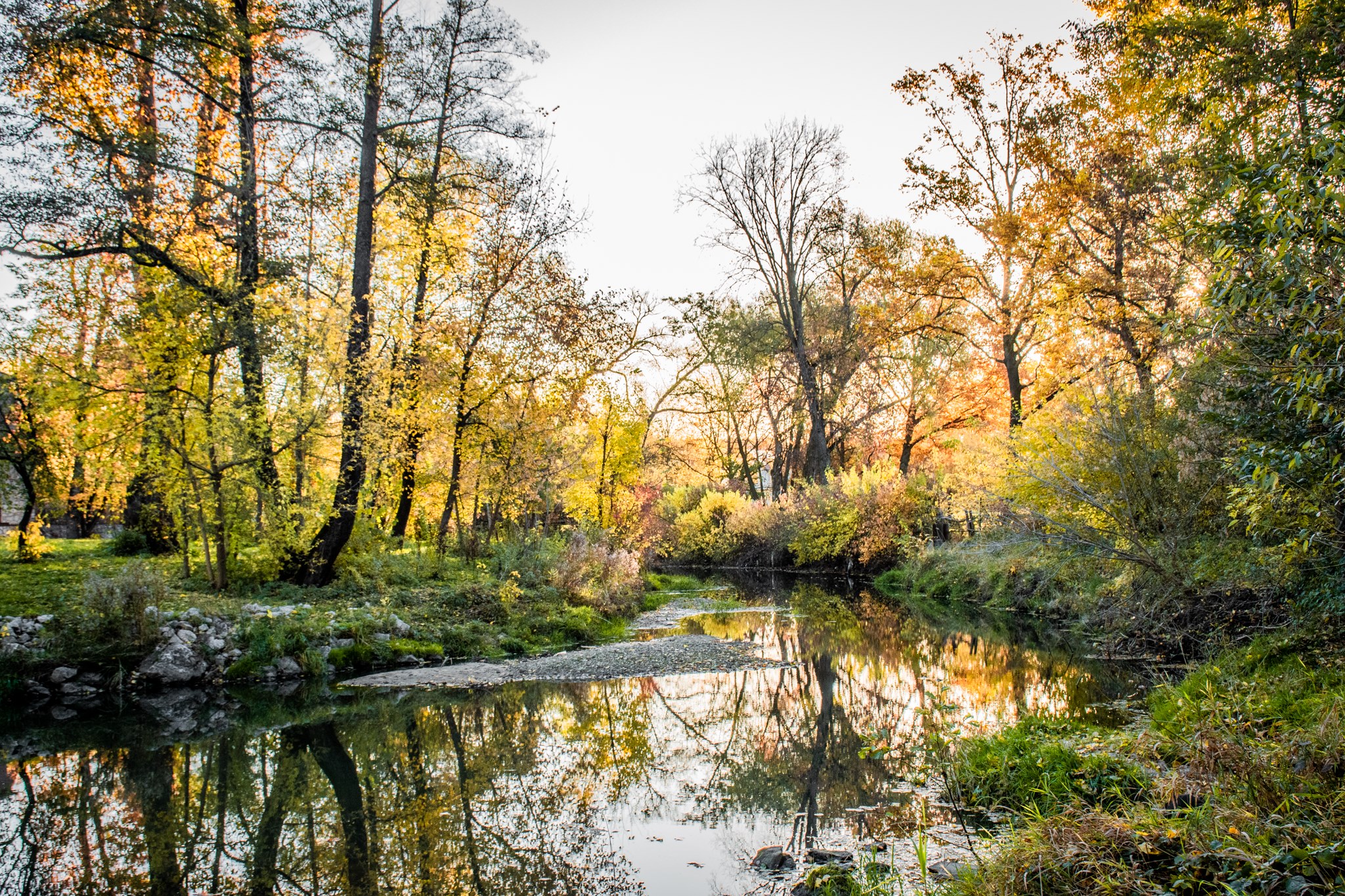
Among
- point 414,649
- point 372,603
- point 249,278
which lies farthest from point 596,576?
point 249,278

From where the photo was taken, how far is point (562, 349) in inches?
687

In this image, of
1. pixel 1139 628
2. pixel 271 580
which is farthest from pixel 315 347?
pixel 1139 628

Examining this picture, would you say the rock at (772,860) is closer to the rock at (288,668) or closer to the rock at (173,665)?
the rock at (288,668)

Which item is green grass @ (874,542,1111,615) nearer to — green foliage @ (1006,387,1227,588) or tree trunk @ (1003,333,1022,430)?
green foliage @ (1006,387,1227,588)

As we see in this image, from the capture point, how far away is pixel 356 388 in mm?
12352

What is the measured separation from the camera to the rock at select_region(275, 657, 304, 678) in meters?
9.66

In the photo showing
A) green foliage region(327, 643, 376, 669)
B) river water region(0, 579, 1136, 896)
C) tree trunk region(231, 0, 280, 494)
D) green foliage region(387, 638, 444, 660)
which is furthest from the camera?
tree trunk region(231, 0, 280, 494)

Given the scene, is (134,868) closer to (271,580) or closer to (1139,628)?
(271,580)

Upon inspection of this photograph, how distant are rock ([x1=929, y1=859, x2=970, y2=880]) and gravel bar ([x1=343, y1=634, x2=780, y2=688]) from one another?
6.24 m

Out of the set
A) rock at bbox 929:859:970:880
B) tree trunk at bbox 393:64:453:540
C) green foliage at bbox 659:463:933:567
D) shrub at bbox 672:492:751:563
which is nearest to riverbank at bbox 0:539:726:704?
tree trunk at bbox 393:64:453:540

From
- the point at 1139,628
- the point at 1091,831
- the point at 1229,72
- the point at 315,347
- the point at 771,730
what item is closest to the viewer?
the point at 1091,831

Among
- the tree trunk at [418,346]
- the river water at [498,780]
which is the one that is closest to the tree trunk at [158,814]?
the river water at [498,780]

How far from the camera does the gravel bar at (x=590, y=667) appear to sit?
9.72m

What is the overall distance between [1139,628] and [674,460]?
2495cm
